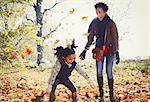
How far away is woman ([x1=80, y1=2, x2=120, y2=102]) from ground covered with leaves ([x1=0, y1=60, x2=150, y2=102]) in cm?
6

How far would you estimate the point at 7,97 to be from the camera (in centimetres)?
382

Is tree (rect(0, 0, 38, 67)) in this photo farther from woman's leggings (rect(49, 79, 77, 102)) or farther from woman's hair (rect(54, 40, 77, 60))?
woman's leggings (rect(49, 79, 77, 102))

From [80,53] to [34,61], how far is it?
1.77 feet

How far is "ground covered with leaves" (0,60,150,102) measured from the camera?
376cm

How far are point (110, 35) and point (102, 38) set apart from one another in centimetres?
9

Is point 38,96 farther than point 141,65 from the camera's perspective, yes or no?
No

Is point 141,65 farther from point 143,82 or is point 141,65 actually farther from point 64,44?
point 64,44

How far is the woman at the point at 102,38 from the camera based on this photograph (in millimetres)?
3771

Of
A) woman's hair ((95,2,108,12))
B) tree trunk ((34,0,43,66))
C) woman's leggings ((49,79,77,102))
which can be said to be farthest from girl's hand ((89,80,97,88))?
woman's hair ((95,2,108,12))

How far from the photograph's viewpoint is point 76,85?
3.77 meters

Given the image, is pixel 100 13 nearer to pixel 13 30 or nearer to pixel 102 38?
pixel 102 38

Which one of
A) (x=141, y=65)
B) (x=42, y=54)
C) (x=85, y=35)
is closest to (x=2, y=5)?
(x=42, y=54)

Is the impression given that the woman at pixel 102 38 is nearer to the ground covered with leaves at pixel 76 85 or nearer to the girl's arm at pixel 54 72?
the ground covered with leaves at pixel 76 85

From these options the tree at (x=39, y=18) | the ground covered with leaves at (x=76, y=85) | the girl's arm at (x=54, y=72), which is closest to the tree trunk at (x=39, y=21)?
the tree at (x=39, y=18)
